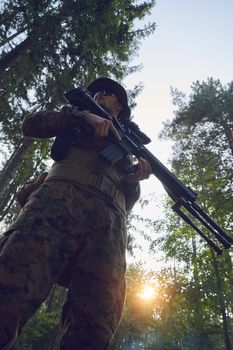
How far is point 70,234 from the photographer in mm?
2229

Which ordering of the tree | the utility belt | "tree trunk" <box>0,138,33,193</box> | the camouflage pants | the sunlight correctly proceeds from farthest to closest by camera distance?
the sunlight < the tree < "tree trunk" <box>0,138,33,193</box> < the utility belt < the camouflage pants

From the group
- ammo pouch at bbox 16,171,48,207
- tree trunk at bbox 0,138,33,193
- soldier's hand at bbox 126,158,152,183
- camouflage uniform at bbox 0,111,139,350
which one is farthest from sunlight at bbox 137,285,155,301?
camouflage uniform at bbox 0,111,139,350

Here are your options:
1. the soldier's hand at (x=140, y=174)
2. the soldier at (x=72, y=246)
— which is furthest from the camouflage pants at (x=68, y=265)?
the soldier's hand at (x=140, y=174)

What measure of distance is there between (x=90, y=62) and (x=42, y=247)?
36.6 ft

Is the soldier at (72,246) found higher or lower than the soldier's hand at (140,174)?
lower

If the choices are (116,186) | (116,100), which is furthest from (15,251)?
(116,100)

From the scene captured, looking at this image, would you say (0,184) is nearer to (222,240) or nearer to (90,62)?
(90,62)

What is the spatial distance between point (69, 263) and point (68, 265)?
0.07ft

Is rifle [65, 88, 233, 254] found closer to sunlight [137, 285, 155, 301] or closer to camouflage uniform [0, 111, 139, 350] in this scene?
camouflage uniform [0, 111, 139, 350]

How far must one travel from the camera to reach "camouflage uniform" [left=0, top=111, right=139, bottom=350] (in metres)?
1.90

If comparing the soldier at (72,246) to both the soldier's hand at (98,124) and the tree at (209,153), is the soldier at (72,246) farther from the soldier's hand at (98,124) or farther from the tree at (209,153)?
the tree at (209,153)

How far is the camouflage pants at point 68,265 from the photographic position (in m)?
1.90

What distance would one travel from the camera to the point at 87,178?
2.60 metres

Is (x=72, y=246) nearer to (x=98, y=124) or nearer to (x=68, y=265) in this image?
(x=68, y=265)
